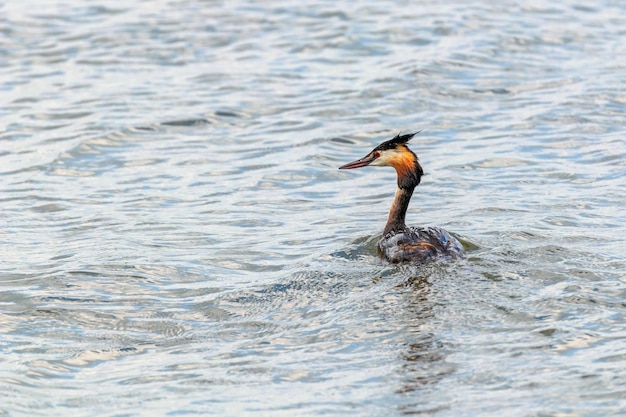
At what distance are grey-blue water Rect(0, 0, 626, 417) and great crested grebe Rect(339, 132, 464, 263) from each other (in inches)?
7.1

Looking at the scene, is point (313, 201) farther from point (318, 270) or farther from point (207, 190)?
point (318, 270)

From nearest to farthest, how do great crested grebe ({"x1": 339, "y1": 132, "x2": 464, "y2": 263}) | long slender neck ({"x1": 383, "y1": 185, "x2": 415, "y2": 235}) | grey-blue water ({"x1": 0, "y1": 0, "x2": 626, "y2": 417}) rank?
grey-blue water ({"x1": 0, "y1": 0, "x2": 626, "y2": 417}) < great crested grebe ({"x1": 339, "y1": 132, "x2": 464, "y2": 263}) < long slender neck ({"x1": 383, "y1": 185, "x2": 415, "y2": 235})

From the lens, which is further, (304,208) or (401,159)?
(304,208)

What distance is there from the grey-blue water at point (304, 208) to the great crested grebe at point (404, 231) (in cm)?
18

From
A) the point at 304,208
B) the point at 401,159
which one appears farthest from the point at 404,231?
the point at 304,208

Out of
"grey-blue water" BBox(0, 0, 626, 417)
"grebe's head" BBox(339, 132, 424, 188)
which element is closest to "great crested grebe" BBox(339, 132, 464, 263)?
"grebe's head" BBox(339, 132, 424, 188)

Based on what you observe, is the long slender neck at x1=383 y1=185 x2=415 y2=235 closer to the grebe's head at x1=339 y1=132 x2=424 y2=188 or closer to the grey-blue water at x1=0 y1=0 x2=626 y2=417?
the grebe's head at x1=339 y1=132 x2=424 y2=188

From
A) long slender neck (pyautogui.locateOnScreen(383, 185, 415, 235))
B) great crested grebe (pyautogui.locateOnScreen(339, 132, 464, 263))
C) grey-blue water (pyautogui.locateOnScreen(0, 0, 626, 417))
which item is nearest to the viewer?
grey-blue water (pyautogui.locateOnScreen(0, 0, 626, 417))

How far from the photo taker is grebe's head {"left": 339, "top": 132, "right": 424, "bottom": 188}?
34.7 ft

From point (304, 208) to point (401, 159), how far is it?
61.2 inches

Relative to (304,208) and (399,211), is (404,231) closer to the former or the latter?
(399,211)

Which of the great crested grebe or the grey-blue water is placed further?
the great crested grebe

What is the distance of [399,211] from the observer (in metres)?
10.5

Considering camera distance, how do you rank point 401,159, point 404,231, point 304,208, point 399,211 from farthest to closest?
point 304,208, point 401,159, point 399,211, point 404,231
